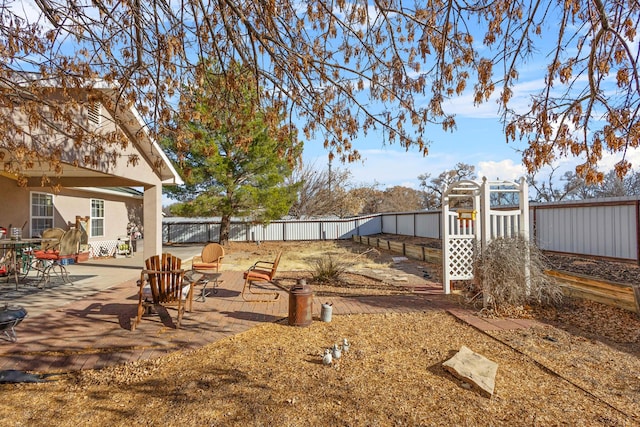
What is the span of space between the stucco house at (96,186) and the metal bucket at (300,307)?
2.71m

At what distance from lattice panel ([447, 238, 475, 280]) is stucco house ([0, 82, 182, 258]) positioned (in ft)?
17.1

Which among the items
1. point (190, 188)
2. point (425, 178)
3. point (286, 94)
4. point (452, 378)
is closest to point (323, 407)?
point (452, 378)

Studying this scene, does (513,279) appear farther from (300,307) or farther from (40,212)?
(40,212)

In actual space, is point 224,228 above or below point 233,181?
below

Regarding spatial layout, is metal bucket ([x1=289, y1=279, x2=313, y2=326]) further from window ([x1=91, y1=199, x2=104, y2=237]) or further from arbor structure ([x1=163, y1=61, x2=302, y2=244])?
window ([x1=91, y1=199, x2=104, y2=237])

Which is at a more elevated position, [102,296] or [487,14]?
[487,14]

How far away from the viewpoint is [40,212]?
10914 mm

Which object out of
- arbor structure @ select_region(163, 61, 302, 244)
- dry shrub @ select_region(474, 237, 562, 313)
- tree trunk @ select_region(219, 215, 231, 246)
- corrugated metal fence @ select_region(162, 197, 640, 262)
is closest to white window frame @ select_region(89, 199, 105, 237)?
arbor structure @ select_region(163, 61, 302, 244)

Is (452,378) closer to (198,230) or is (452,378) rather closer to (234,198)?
(234,198)

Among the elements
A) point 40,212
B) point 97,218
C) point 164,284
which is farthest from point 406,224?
point 164,284

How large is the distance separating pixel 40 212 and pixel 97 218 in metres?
2.80

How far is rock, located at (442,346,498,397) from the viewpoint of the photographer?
3.23 m

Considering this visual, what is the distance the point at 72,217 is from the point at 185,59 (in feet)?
33.3

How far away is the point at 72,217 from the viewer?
12.3m
